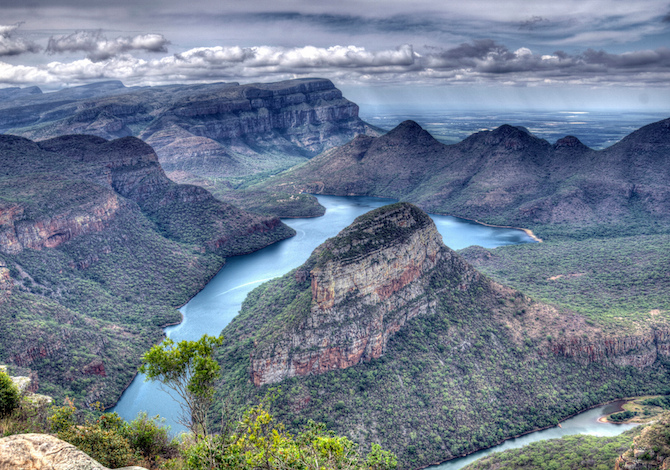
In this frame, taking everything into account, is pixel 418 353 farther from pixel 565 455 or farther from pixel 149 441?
pixel 149 441

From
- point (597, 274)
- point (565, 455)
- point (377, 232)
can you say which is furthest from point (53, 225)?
point (597, 274)

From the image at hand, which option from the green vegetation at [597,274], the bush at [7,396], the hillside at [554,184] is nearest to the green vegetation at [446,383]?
the green vegetation at [597,274]

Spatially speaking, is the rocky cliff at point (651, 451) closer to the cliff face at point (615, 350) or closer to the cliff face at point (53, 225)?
the cliff face at point (615, 350)

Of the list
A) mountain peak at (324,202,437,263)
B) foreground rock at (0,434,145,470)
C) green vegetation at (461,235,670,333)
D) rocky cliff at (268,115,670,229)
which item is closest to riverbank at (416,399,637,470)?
green vegetation at (461,235,670,333)

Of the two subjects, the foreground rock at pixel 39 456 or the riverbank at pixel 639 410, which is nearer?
the foreground rock at pixel 39 456

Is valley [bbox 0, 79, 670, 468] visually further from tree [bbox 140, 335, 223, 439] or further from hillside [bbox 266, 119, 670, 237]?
hillside [bbox 266, 119, 670, 237]

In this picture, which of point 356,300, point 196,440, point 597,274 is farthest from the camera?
point 597,274

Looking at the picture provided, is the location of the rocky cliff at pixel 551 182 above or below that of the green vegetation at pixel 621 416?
above

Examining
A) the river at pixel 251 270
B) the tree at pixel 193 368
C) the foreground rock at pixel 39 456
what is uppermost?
the foreground rock at pixel 39 456
